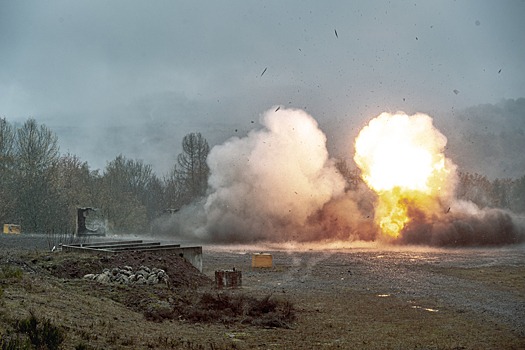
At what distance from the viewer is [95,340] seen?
11664 millimetres

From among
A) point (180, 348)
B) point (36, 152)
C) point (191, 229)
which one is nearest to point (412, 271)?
point (180, 348)

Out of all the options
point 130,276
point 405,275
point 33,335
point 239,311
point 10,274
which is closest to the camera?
point 33,335

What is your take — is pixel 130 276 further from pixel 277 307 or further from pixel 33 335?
pixel 33 335

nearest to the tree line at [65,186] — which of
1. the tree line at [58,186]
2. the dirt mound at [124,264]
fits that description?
the tree line at [58,186]

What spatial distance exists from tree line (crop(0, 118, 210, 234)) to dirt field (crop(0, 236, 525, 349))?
32621 millimetres

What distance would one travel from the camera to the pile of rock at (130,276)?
2210 cm

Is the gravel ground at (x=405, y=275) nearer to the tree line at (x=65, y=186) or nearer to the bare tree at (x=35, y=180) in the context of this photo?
the tree line at (x=65, y=186)

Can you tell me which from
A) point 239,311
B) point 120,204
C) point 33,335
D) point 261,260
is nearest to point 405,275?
point 261,260

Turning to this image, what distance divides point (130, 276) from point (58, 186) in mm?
52715

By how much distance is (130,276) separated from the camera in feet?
74.3

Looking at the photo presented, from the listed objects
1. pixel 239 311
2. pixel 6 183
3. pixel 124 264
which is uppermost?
pixel 6 183

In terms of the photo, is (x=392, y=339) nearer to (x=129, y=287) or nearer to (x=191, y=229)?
(x=129, y=287)

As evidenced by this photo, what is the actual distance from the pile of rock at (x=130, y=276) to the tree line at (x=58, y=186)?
32.0m

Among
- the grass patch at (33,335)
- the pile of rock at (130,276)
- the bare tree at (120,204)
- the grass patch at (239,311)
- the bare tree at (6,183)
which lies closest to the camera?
the grass patch at (33,335)
